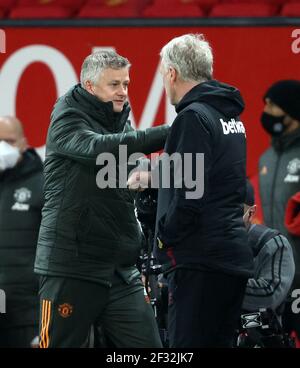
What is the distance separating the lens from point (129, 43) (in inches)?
318

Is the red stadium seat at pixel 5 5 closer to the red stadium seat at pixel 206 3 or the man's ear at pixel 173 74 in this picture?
the red stadium seat at pixel 206 3

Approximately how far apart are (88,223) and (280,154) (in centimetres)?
249

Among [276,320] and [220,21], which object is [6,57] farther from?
[276,320]

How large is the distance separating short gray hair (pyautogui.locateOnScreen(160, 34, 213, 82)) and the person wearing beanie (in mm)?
2407

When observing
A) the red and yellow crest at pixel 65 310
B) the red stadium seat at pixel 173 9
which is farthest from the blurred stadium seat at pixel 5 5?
the red and yellow crest at pixel 65 310

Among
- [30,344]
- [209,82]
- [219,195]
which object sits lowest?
[30,344]

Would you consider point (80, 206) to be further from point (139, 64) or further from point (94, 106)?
point (139, 64)

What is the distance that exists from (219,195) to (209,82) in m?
0.47

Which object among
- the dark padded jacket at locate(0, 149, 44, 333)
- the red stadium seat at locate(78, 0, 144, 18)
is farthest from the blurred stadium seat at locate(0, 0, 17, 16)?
the dark padded jacket at locate(0, 149, 44, 333)

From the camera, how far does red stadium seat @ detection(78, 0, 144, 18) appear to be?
322 inches

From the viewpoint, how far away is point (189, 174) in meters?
4.78

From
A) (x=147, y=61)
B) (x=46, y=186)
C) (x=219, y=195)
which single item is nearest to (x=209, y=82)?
(x=219, y=195)
